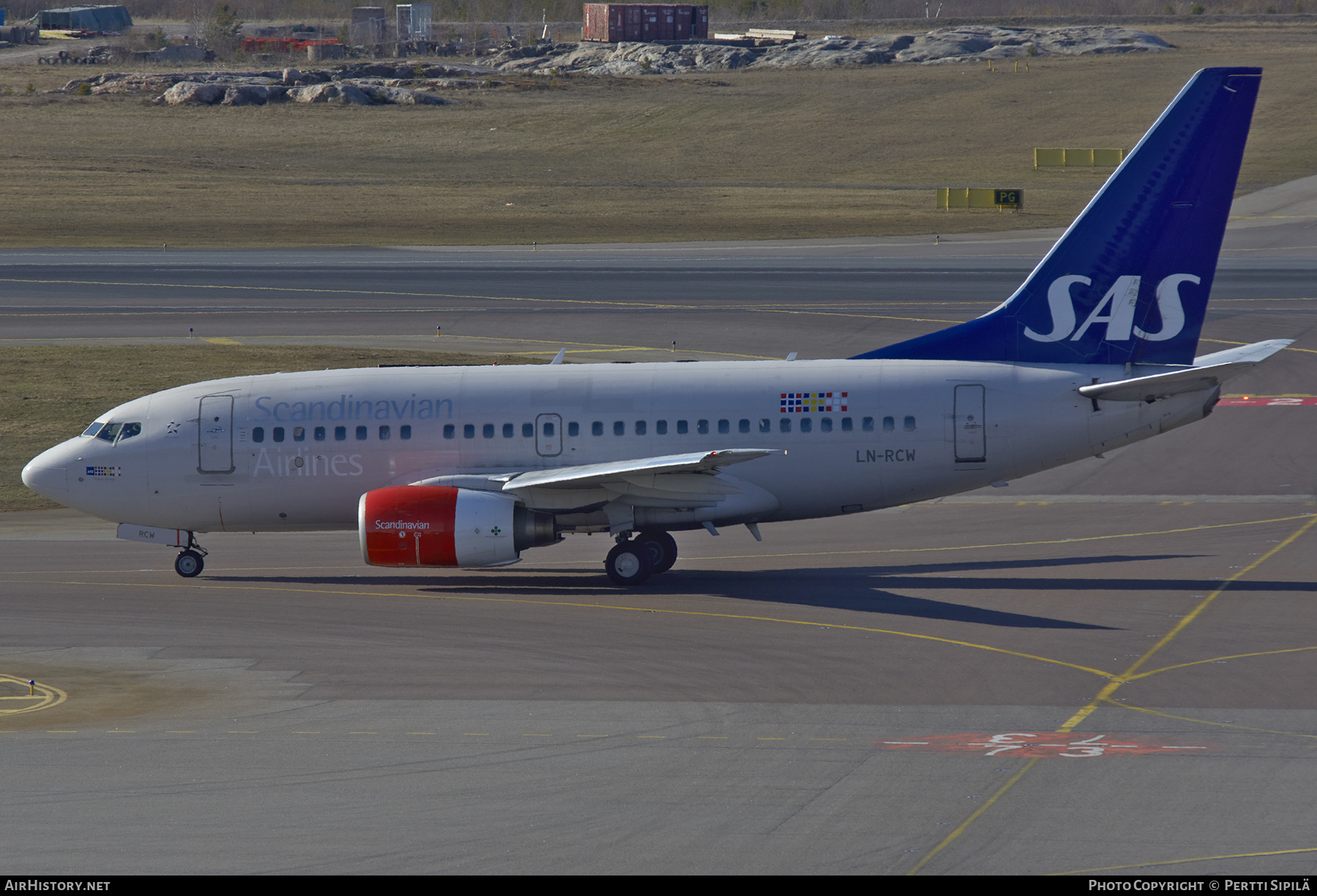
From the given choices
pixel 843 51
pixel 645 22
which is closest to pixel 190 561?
pixel 843 51

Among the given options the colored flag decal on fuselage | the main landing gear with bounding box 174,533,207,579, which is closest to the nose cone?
the main landing gear with bounding box 174,533,207,579

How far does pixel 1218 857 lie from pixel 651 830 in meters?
6.60

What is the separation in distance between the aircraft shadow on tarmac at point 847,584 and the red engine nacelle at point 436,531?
124 cm

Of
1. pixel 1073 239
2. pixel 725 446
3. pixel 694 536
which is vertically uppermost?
pixel 1073 239

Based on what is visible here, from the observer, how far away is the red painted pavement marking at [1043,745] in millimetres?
20938

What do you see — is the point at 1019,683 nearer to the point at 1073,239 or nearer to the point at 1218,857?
the point at 1218,857

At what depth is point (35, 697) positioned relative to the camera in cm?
2467

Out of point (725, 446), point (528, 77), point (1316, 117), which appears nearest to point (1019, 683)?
point (725, 446)

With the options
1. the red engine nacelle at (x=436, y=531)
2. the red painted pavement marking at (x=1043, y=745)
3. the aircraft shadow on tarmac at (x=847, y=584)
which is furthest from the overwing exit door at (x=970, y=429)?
the red painted pavement marking at (x=1043, y=745)

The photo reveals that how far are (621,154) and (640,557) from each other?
103 metres

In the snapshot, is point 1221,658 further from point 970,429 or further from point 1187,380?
point 970,429

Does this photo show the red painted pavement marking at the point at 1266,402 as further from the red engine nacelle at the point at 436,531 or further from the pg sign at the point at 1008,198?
the pg sign at the point at 1008,198

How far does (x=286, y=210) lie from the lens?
10306 cm

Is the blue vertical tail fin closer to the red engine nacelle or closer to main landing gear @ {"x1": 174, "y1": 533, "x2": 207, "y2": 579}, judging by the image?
the red engine nacelle
